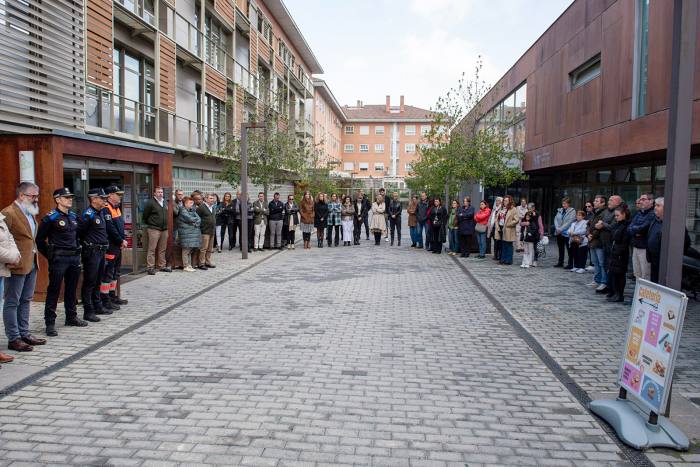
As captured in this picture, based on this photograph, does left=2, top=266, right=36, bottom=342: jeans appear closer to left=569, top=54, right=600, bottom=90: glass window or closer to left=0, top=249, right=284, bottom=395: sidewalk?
left=0, top=249, right=284, bottom=395: sidewalk

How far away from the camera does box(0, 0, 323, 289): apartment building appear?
9.06m

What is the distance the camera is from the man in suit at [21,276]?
21.1 ft

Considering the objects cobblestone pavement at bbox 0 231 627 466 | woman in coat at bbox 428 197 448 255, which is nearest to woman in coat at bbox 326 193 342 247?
woman in coat at bbox 428 197 448 255

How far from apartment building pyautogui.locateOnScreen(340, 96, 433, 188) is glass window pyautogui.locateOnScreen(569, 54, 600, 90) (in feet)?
207

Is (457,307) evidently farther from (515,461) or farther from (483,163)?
(483,163)

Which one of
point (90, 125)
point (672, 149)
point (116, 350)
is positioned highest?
point (90, 125)

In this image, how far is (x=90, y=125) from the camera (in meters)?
15.7

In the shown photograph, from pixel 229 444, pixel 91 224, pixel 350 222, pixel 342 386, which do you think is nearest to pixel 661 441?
pixel 342 386

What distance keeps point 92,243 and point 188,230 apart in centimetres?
501

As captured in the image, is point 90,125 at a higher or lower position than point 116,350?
higher

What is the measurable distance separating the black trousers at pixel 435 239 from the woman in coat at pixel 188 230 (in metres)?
7.88

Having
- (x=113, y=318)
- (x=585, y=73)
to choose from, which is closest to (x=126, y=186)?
(x=113, y=318)

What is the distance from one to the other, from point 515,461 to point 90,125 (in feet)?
49.2

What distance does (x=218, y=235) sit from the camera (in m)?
18.1
